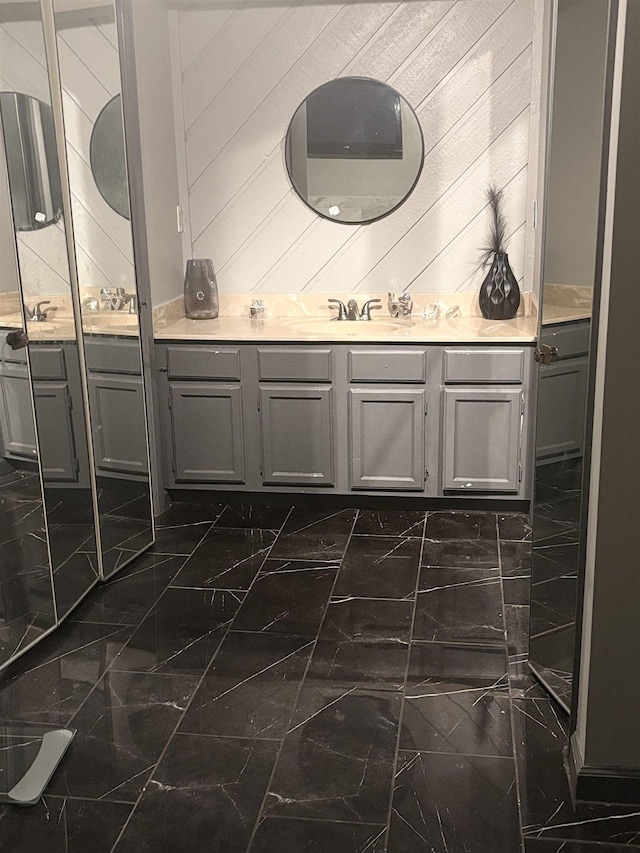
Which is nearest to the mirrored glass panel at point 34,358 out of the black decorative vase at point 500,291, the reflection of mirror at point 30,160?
the reflection of mirror at point 30,160

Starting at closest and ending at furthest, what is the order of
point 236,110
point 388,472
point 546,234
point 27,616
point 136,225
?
1. point 546,234
2. point 27,616
3. point 136,225
4. point 388,472
5. point 236,110

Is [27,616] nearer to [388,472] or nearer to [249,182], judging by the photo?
[388,472]

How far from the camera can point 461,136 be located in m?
4.06

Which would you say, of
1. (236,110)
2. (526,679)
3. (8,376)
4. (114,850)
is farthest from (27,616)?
(236,110)

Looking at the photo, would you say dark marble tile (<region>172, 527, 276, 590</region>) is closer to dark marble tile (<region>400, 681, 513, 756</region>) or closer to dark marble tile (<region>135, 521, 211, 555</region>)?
dark marble tile (<region>135, 521, 211, 555</region>)

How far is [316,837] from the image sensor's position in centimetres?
193

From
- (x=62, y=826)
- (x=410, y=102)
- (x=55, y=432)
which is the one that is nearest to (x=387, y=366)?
(x=410, y=102)

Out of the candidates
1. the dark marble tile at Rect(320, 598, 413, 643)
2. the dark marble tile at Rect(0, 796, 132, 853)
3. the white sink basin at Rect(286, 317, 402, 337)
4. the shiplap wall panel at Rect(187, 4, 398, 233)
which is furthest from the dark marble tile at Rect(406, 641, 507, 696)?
the shiplap wall panel at Rect(187, 4, 398, 233)

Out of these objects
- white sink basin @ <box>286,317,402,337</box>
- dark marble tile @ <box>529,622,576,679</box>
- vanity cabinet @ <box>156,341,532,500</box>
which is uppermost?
white sink basin @ <box>286,317,402,337</box>

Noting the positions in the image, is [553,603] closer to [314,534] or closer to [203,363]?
[314,534]

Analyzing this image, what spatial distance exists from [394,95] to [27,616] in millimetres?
2841

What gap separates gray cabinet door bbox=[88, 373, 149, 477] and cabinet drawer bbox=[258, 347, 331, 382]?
0.65 m

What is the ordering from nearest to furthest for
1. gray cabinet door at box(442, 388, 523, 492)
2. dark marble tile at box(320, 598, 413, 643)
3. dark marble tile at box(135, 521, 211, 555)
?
dark marble tile at box(320, 598, 413, 643), dark marble tile at box(135, 521, 211, 555), gray cabinet door at box(442, 388, 523, 492)

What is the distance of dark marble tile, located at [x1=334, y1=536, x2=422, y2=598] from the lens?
3160 millimetres
